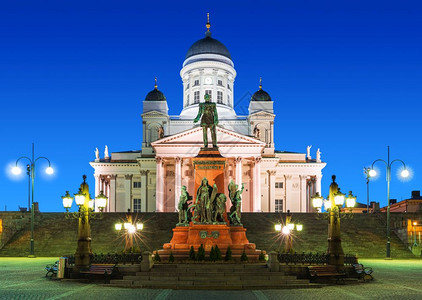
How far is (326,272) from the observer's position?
2427cm

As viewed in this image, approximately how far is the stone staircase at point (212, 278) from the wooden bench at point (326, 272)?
0.56m

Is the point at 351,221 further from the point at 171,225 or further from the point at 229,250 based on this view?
the point at 229,250

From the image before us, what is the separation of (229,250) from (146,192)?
61.3 m

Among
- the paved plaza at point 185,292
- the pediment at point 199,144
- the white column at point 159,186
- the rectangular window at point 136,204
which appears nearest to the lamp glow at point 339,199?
the paved plaza at point 185,292

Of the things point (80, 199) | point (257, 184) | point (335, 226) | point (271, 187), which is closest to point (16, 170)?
point (80, 199)

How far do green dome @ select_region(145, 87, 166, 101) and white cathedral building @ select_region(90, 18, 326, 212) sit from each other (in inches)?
4.3

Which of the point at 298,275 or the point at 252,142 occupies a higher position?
the point at 252,142

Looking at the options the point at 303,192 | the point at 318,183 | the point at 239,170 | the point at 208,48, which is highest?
the point at 208,48

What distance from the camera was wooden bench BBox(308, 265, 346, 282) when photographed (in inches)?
944

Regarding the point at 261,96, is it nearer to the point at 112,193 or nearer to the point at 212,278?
the point at 112,193

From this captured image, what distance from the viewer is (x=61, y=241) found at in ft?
170

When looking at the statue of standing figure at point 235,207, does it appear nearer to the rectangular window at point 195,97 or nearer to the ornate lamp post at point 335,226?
the ornate lamp post at point 335,226

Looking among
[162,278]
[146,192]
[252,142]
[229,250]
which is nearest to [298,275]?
[229,250]

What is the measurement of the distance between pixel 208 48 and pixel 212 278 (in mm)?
80628
